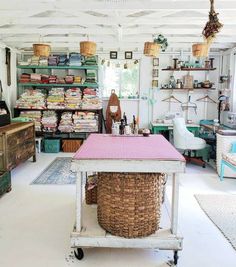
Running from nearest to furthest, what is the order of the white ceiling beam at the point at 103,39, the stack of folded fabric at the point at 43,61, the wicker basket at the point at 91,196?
1. the wicker basket at the point at 91,196
2. the white ceiling beam at the point at 103,39
3. the stack of folded fabric at the point at 43,61

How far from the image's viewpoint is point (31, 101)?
7039mm

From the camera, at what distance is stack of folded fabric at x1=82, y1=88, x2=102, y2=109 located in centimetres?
704

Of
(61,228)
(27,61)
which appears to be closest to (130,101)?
(27,61)

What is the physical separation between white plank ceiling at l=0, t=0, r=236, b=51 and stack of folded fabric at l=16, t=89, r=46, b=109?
46.3 inches

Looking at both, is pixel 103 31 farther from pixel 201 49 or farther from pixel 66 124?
pixel 66 124

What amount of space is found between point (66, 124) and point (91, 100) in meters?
0.85

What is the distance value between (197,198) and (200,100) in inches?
156

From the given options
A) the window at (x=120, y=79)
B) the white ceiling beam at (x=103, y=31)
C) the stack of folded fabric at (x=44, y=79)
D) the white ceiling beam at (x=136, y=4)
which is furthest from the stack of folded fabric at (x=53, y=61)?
the white ceiling beam at (x=136, y=4)

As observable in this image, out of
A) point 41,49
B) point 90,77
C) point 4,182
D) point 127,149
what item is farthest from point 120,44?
point 127,149

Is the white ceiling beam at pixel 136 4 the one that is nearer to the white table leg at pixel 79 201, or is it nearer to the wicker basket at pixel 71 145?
the white table leg at pixel 79 201

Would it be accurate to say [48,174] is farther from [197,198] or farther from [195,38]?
[195,38]

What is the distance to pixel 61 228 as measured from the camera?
3.14 meters

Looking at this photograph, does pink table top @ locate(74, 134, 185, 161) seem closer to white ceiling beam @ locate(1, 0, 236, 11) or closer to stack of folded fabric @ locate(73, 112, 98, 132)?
white ceiling beam @ locate(1, 0, 236, 11)

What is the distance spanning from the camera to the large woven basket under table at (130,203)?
2.45 meters
